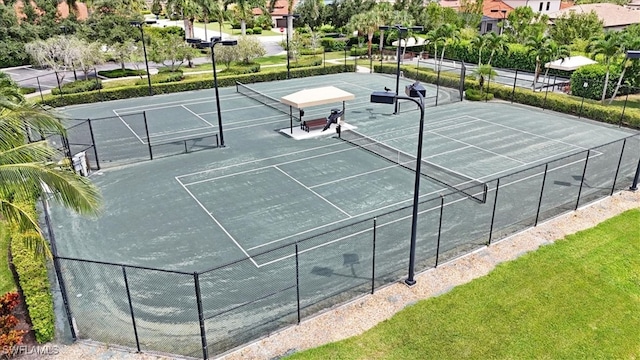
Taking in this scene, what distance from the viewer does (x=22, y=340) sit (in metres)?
10.5

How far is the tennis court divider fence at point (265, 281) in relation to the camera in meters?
11.1

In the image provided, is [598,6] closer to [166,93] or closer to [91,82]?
[166,93]

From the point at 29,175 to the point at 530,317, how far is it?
1168 centimetres

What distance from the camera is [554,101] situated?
3058cm

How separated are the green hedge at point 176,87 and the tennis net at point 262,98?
4.81ft

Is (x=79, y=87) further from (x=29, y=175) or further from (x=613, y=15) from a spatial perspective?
(x=613, y=15)

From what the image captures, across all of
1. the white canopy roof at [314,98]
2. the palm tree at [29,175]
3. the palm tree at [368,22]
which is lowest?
the white canopy roof at [314,98]

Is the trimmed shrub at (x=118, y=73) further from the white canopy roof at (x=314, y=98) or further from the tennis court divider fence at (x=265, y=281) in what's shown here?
the tennis court divider fence at (x=265, y=281)

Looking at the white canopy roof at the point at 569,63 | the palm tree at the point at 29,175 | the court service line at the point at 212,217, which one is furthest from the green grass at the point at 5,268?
the white canopy roof at the point at 569,63

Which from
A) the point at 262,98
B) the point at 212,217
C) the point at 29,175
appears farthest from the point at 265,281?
the point at 262,98

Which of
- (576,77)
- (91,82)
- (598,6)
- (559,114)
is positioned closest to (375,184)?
(559,114)

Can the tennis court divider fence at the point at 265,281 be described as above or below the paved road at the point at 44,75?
below

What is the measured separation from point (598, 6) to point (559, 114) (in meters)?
46.2

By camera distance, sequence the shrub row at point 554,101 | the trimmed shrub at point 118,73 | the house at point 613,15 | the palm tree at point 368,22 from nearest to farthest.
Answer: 1. the shrub row at point 554,101
2. the trimmed shrub at point 118,73
3. the palm tree at point 368,22
4. the house at point 613,15
